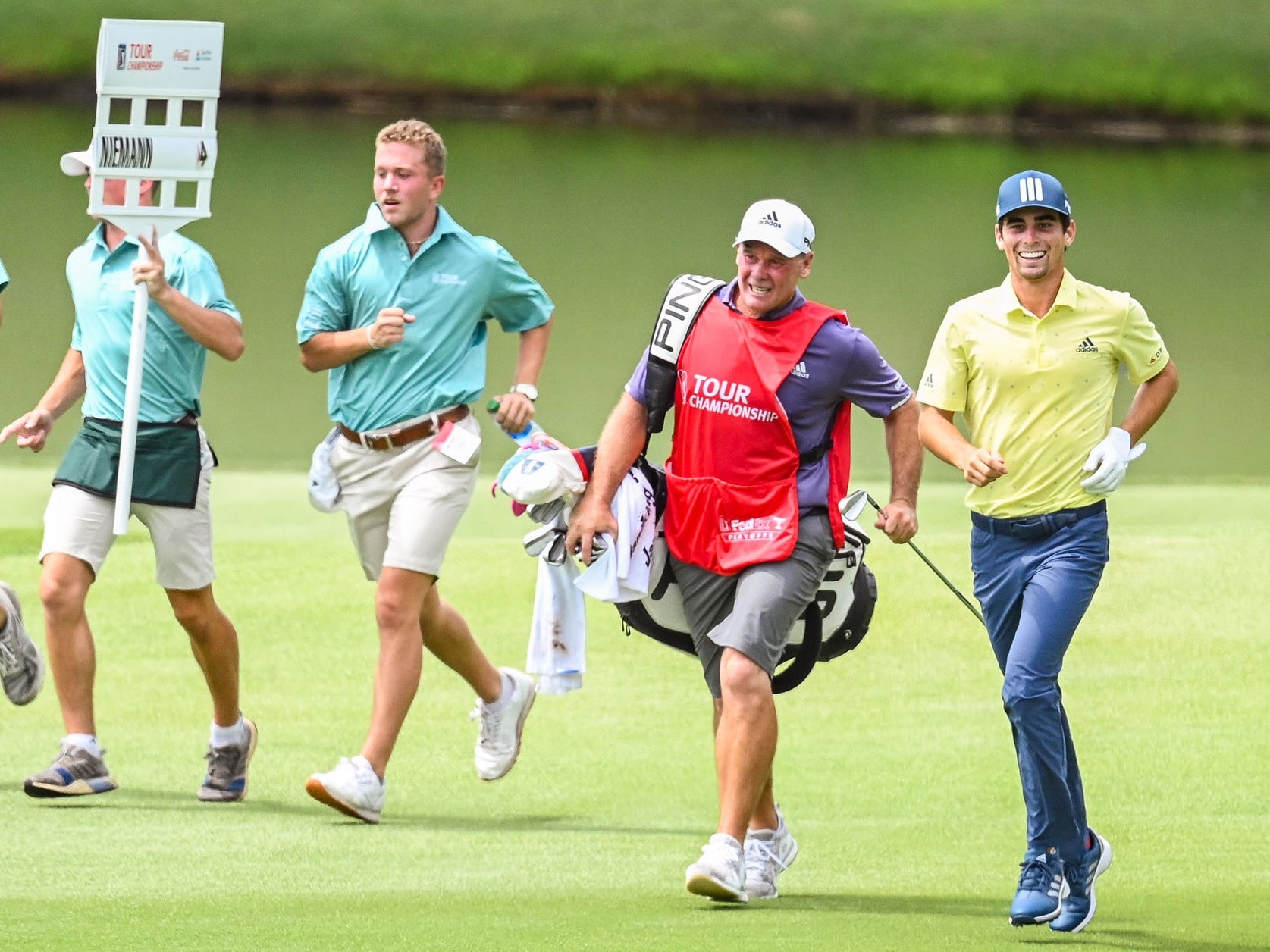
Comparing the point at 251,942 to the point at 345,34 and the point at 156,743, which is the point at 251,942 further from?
the point at 345,34

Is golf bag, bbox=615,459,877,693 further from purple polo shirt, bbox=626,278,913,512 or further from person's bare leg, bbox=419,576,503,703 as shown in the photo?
person's bare leg, bbox=419,576,503,703

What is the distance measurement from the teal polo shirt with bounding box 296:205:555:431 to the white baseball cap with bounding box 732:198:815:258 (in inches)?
53.7

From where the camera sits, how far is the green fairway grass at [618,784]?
5109 millimetres

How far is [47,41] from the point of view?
157ft

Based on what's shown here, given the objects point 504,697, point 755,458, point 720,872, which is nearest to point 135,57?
point 504,697

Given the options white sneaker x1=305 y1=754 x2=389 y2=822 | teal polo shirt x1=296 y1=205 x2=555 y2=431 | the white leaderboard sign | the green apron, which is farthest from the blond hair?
white sneaker x1=305 y1=754 x2=389 y2=822

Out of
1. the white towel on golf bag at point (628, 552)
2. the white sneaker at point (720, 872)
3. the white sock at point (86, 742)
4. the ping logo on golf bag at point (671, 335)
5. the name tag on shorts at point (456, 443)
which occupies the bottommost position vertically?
the white sneaker at point (720, 872)

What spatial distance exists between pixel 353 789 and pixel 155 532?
1.04 metres

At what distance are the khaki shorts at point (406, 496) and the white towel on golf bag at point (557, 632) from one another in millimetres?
695

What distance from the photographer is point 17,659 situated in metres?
7.18

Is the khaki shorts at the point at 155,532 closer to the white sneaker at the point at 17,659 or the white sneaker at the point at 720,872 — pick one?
the white sneaker at the point at 17,659

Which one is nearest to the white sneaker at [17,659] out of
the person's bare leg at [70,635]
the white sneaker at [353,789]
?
the person's bare leg at [70,635]

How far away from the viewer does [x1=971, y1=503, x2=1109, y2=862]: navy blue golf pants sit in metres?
5.45

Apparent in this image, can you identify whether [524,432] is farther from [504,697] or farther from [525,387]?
[504,697]
